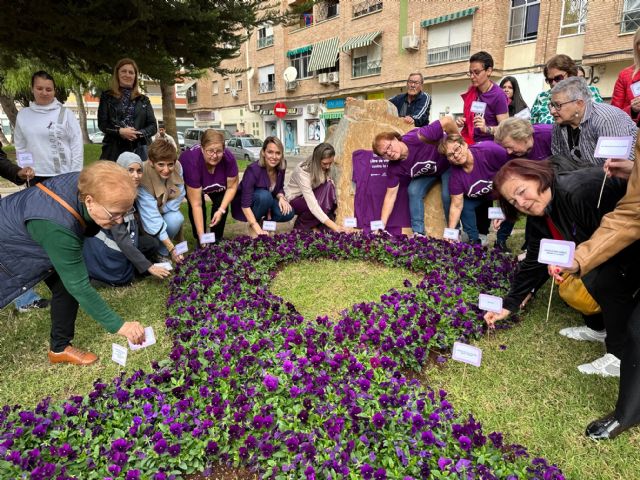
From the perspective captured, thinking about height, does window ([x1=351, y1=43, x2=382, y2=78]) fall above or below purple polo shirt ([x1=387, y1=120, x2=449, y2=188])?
above

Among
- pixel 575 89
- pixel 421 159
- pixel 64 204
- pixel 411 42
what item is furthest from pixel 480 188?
pixel 411 42

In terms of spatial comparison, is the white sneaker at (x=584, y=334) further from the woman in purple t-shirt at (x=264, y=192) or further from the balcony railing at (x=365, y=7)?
the balcony railing at (x=365, y=7)

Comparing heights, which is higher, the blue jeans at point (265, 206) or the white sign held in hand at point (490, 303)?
the blue jeans at point (265, 206)

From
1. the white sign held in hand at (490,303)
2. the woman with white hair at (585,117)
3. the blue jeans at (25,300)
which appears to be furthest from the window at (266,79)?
the white sign held in hand at (490,303)

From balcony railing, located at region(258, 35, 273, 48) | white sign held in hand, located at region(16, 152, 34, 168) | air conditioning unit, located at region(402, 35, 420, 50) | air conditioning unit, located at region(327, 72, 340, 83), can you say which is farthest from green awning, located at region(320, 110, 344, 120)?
white sign held in hand, located at region(16, 152, 34, 168)

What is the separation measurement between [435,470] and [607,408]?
121cm

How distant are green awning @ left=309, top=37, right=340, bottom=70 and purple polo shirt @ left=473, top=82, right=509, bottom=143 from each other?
68.3 feet

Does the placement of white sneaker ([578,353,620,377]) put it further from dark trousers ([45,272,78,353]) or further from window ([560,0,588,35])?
window ([560,0,588,35])

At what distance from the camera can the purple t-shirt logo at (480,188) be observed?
15.1ft

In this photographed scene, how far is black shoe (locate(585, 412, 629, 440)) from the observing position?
7.04 feet

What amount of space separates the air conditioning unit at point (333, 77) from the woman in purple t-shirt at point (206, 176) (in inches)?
837

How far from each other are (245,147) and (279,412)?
2104 cm

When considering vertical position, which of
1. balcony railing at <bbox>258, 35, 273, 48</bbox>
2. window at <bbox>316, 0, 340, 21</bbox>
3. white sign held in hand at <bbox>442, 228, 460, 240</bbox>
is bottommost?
white sign held in hand at <bbox>442, 228, 460, 240</bbox>

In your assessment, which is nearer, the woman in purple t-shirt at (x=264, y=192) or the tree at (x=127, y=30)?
the tree at (x=127, y=30)
